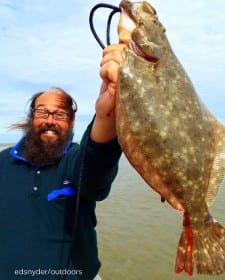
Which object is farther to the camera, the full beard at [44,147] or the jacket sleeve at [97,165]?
the full beard at [44,147]

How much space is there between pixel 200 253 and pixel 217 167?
0.53 m

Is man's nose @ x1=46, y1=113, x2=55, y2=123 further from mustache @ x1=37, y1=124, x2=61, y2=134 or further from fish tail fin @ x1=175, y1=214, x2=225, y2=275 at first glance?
fish tail fin @ x1=175, y1=214, x2=225, y2=275

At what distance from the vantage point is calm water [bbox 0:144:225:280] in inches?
329

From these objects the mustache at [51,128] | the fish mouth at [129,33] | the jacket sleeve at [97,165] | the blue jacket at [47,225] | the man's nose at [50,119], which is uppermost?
the fish mouth at [129,33]

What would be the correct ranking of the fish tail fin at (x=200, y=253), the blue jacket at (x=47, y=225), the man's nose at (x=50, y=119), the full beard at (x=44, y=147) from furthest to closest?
the man's nose at (x=50, y=119) → the full beard at (x=44, y=147) → the blue jacket at (x=47, y=225) → the fish tail fin at (x=200, y=253)

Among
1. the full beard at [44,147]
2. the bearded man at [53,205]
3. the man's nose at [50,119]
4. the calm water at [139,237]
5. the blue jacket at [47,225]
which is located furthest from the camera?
the calm water at [139,237]

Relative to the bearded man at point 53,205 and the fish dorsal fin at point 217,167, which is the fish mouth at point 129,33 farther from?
the bearded man at point 53,205

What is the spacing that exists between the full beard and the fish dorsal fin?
194cm

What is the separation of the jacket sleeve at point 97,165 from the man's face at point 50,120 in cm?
99

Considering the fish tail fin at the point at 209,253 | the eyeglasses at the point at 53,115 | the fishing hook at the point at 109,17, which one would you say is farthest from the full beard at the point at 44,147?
the fish tail fin at the point at 209,253

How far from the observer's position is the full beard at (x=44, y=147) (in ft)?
13.3

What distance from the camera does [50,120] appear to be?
4254 mm

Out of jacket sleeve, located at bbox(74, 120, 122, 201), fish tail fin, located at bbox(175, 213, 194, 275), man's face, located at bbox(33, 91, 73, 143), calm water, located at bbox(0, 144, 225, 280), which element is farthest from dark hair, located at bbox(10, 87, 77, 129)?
calm water, located at bbox(0, 144, 225, 280)

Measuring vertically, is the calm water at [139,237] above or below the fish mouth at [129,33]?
below
